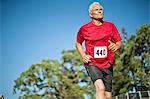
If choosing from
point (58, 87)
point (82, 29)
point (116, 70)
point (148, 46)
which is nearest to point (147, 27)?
point (148, 46)

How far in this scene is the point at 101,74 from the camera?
3.69m

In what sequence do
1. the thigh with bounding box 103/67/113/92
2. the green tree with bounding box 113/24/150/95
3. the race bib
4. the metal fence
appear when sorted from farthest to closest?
the green tree with bounding box 113/24/150/95 → the metal fence → the thigh with bounding box 103/67/113/92 → the race bib

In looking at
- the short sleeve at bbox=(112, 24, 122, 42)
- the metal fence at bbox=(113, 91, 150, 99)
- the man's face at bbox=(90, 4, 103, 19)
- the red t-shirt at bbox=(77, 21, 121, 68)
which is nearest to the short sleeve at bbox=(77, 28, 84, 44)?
the red t-shirt at bbox=(77, 21, 121, 68)

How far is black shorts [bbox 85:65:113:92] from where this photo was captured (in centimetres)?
364

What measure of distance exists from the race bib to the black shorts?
127mm

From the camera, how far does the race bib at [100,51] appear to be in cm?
361

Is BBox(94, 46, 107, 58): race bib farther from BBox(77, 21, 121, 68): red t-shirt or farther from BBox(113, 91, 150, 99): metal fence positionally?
BBox(113, 91, 150, 99): metal fence

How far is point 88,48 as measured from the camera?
3699 millimetres

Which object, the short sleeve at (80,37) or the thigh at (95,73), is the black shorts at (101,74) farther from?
the short sleeve at (80,37)

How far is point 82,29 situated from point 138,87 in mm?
20149

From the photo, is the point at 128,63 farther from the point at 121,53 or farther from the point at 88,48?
the point at 88,48

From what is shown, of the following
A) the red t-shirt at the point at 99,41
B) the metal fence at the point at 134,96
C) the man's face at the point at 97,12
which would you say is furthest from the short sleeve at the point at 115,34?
the metal fence at the point at 134,96

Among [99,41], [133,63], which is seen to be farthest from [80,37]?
[133,63]

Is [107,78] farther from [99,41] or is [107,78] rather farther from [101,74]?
[99,41]
